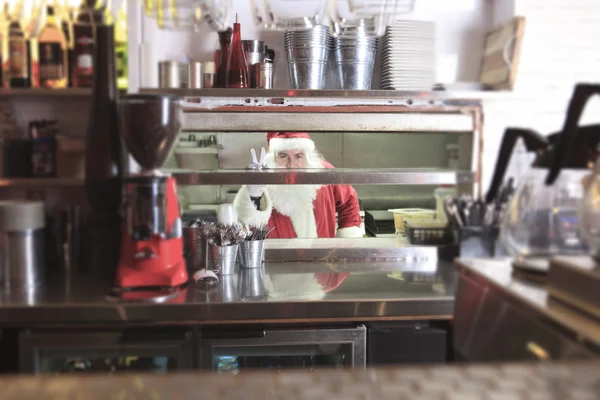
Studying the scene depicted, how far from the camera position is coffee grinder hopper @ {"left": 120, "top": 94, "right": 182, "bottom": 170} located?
7.23ft

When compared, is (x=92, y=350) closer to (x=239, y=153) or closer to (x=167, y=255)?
(x=167, y=255)

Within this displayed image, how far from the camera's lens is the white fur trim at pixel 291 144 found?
9.37 feet

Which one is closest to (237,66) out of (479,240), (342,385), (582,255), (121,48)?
(121,48)

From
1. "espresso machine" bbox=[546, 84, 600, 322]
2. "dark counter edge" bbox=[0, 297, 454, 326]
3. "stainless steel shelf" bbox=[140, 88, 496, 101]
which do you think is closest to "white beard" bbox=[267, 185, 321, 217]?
"stainless steel shelf" bbox=[140, 88, 496, 101]

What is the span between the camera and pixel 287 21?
1.41 m

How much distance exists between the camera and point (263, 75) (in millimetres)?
2656

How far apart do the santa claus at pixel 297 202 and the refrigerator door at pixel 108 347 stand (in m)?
0.91

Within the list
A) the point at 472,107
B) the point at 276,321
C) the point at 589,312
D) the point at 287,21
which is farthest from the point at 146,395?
the point at 472,107

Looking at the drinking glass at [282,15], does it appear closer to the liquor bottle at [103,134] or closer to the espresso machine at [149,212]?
the espresso machine at [149,212]

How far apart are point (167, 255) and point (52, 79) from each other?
1.09 meters

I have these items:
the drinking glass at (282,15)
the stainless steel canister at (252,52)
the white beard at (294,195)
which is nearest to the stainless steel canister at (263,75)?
the stainless steel canister at (252,52)

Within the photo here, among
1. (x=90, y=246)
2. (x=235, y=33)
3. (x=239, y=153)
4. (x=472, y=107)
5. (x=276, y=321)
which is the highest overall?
(x=235, y=33)

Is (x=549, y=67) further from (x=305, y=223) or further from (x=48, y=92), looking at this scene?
(x=48, y=92)

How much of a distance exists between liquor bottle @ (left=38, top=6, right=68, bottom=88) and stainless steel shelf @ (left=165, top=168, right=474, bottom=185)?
2.25ft
